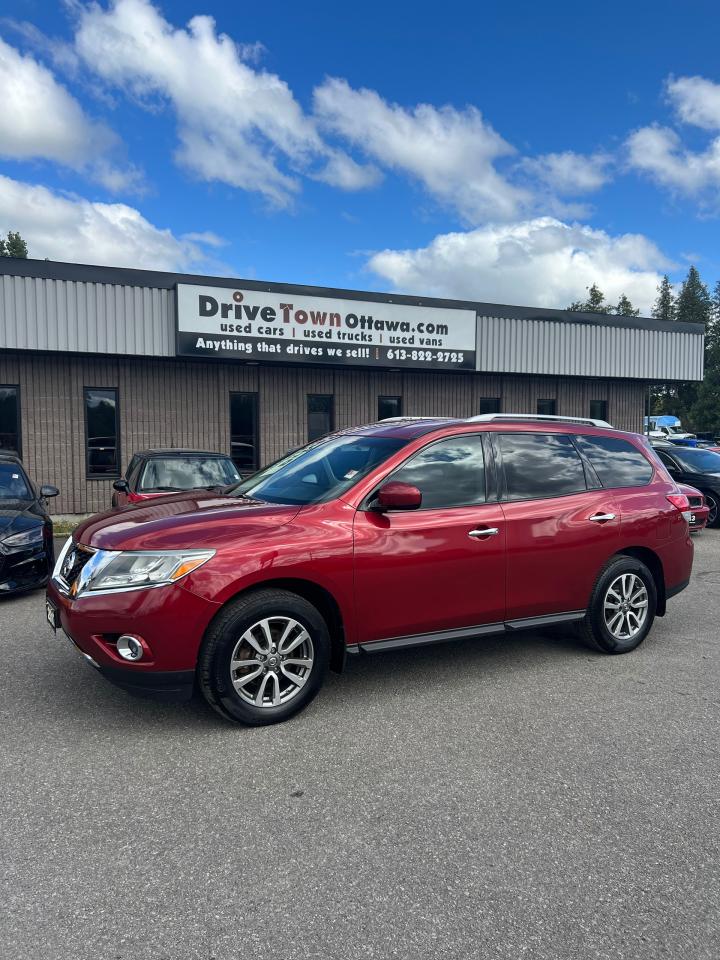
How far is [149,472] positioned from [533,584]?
218 inches

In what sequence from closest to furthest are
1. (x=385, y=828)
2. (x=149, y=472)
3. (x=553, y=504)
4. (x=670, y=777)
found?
(x=385, y=828)
(x=670, y=777)
(x=553, y=504)
(x=149, y=472)

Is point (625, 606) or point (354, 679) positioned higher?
point (625, 606)

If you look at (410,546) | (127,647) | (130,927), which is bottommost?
(130,927)

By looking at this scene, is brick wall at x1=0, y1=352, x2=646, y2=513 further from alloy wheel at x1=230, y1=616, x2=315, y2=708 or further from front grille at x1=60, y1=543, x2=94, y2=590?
alloy wheel at x1=230, y1=616, x2=315, y2=708

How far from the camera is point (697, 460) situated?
13.8 m

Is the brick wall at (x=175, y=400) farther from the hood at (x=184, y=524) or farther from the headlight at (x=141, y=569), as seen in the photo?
the headlight at (x=141, y=569)

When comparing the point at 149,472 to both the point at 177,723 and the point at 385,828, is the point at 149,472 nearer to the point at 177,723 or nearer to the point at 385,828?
the point at 177,723

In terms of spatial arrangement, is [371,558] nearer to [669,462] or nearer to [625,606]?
[625,606]

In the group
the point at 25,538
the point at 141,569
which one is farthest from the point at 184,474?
the point at 141,569

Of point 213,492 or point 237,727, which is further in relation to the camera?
point 213,492

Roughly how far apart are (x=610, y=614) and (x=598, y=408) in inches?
662

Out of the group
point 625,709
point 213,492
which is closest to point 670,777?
point 625,709

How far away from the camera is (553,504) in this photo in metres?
5.21

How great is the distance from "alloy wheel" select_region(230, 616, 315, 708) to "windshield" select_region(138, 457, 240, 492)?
190 inches
